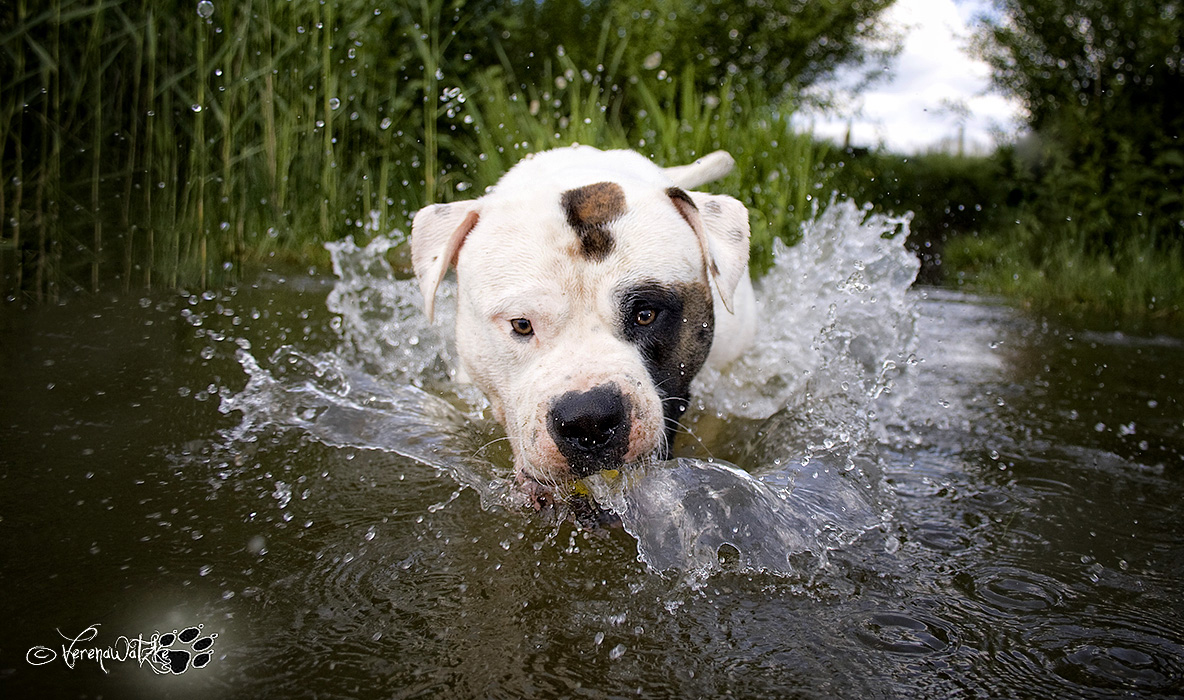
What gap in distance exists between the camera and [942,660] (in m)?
1.77

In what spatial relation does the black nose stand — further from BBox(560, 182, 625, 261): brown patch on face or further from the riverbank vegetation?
the riverbank vegetation

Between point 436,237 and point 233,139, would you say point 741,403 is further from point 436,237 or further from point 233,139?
point 233,139

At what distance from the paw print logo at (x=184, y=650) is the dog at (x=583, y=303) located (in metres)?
0.86

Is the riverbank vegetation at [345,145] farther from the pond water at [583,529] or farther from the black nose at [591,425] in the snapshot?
the black nose at [591,425]

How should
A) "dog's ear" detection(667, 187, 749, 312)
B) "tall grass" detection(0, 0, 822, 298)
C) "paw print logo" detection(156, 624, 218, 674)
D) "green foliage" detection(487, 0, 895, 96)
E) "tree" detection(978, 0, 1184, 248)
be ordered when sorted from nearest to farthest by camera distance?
"paw print logo" detection(156, 624, 218, 674) < "dog's ear" detection(667, 187, 749, 312) < "tall grass" detection(0, 0, 822, 298) < "tree" detection(978, 0, 1184, 248) < "green foliage" detection(487, 0, 895, 96)

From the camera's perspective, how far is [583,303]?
7.65 ft

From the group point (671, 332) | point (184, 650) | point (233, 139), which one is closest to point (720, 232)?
point (671, 332)

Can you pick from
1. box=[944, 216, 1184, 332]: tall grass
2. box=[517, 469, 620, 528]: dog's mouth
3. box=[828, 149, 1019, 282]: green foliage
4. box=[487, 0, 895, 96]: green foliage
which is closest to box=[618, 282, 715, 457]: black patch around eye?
box=[517, 469, 620, 528]: dog's mouth

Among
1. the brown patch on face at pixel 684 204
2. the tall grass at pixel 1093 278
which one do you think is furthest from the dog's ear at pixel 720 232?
the tall grass at pixel 1093 278

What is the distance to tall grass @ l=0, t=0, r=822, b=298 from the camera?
4.47 m

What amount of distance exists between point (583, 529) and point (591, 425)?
45cm

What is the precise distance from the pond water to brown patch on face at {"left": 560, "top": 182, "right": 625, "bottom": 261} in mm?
641

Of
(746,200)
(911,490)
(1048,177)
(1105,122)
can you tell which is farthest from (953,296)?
(911,490)

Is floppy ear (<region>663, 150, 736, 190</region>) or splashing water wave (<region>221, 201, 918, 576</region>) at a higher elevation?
floppy ear (<region>663, 150, 736, 190</region>)
